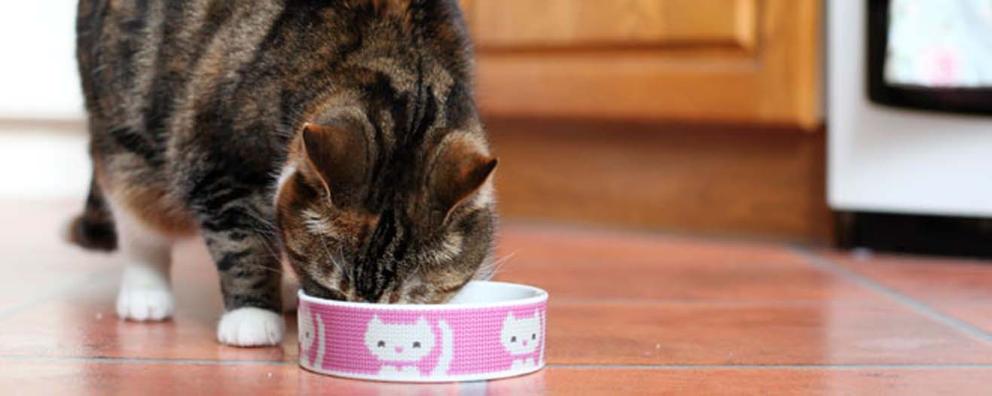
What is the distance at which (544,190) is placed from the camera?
3.06 m

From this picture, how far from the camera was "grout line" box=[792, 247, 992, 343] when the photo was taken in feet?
5.53

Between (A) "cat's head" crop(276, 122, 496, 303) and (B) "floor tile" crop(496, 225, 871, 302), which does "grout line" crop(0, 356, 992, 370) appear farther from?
(B) "floor tile" crop(496, 225, 871, 302)

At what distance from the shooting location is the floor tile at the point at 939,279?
1.86 m

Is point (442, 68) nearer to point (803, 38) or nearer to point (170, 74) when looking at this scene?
point (170, 74)

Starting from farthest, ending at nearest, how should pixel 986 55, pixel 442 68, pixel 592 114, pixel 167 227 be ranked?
pixel 592 114, pixel 986 55, pixel 167 227, pixel 442 68

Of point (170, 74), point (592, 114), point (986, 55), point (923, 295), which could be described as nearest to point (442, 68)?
point (170, 74)

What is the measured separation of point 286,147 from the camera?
1.45 metres

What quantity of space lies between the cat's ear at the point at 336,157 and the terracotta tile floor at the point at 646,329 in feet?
0.61

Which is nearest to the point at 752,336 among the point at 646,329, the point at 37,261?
the point at 646,329

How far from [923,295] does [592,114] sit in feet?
3.15

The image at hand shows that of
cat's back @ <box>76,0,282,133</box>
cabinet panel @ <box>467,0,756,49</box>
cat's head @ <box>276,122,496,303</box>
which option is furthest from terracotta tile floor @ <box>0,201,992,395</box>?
cabinet panel @ <box>467,0,756,49</box>

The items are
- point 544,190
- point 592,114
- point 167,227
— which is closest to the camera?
point 167,227

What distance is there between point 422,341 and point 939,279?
3.83ft

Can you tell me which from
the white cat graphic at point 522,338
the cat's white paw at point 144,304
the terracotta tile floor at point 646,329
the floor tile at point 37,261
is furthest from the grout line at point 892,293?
the floor tile at point 37,261
